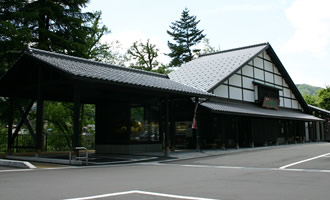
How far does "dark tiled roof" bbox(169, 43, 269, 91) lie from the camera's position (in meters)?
21.4

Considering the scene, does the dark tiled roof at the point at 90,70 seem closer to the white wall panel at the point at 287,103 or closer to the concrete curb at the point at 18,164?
the concrete curb at the point at 18,164

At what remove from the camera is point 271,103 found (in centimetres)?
2652

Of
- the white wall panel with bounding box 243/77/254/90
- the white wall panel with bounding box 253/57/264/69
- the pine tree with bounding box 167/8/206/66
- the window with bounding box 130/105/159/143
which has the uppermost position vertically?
the pine tree with bounding box 167/8/206/66

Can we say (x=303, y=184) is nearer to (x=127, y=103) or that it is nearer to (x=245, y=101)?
(x=127, y=103)

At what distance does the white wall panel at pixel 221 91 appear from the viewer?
21.0 metres

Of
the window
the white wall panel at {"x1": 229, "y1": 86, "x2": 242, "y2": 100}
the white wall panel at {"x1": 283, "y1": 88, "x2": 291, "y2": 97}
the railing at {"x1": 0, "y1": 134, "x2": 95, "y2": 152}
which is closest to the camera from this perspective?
the window

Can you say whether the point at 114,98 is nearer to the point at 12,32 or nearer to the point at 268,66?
the point at 12,32

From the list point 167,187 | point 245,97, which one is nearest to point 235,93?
point 245,97

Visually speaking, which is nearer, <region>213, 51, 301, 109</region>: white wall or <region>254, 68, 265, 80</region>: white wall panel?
<region>213, 51, 301, 109</region>: white wall

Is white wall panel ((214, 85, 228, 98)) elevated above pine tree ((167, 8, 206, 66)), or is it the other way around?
pine tree ((167, 8, 206, 66))

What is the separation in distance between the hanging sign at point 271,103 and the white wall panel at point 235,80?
3.43m

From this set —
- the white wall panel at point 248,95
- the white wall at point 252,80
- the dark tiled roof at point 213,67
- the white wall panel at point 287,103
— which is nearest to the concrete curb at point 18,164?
the dark tiled roof at point 213,67

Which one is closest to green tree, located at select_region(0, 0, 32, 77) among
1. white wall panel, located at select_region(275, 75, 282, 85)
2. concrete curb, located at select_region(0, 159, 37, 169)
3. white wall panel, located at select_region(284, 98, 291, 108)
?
concrete curb, located at select_region(0, 159, 37, 169)

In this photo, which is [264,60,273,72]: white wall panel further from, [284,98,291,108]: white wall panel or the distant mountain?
the distant mountain
